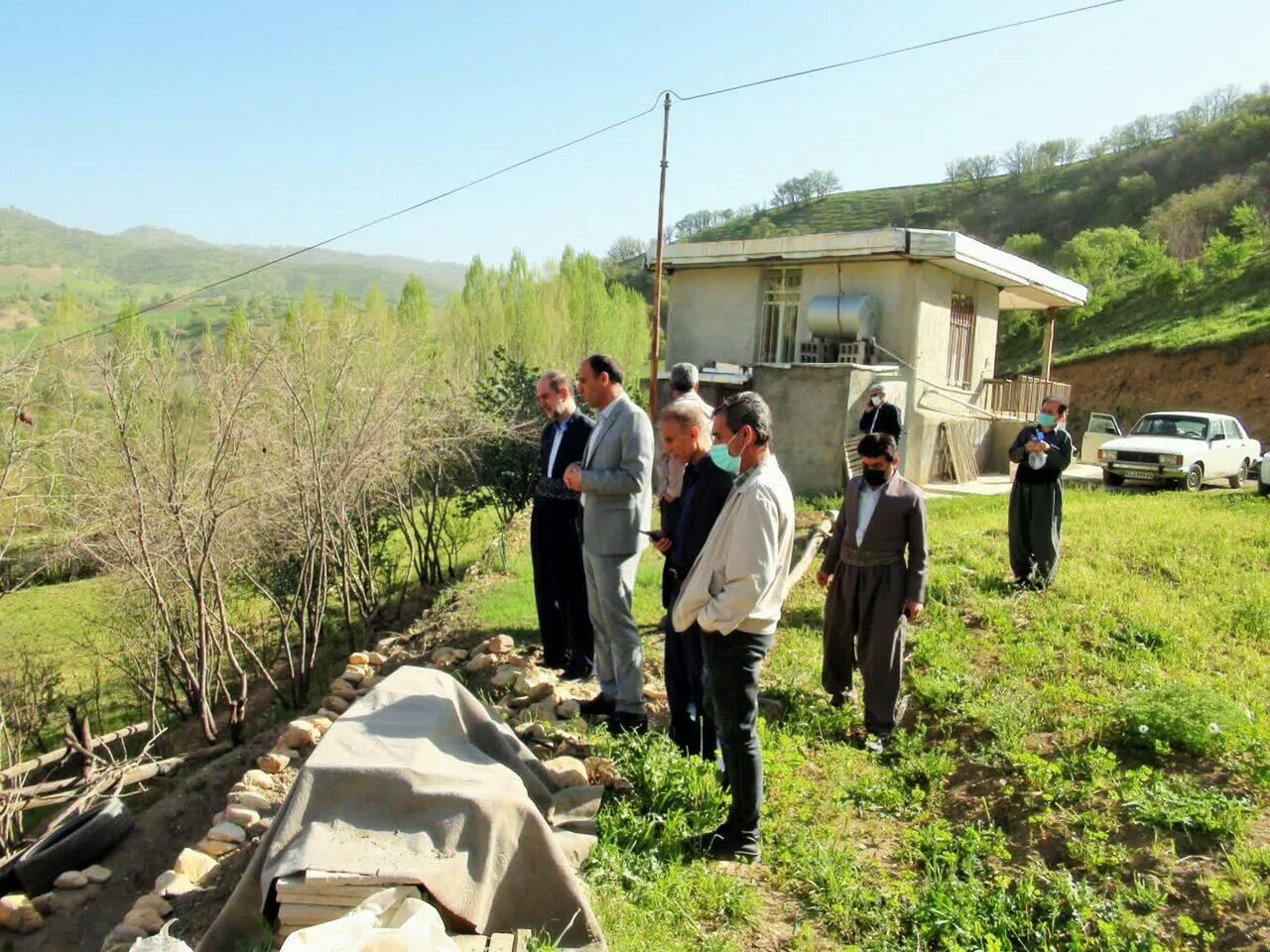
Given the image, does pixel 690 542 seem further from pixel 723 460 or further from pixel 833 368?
pixel 833 368

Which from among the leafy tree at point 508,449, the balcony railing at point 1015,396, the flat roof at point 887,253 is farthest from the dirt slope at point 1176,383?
the leafy tree at point 508,449

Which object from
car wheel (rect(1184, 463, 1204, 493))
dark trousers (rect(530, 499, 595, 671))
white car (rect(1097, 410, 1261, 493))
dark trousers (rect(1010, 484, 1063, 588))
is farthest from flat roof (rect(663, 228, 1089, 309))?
dark trousers (rect(530, 499, 595, 671))

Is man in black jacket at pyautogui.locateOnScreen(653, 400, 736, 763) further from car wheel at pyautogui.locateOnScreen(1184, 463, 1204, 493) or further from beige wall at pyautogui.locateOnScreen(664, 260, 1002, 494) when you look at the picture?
car wheel at pyautogui.locateOnScreen(1184, 463, 1204, 493)

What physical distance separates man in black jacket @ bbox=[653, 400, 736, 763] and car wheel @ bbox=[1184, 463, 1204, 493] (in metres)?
14.3

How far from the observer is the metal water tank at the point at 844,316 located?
1480 centimetres

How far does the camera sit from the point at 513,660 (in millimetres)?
6387

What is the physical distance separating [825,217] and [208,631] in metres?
85.2

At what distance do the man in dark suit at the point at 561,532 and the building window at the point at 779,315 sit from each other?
11019 mm

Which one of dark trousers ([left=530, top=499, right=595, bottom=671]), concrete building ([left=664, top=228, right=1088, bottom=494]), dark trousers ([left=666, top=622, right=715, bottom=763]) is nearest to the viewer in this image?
dark trousers ([left=666, top=622, right=715, bottom=763])

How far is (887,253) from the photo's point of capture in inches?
568

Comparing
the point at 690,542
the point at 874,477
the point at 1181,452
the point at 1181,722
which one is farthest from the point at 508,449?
the point at 1181,452

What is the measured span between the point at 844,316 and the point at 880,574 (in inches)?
407

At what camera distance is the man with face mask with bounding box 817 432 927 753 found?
518 centimetres

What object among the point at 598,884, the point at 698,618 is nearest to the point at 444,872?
the point at 598,884
